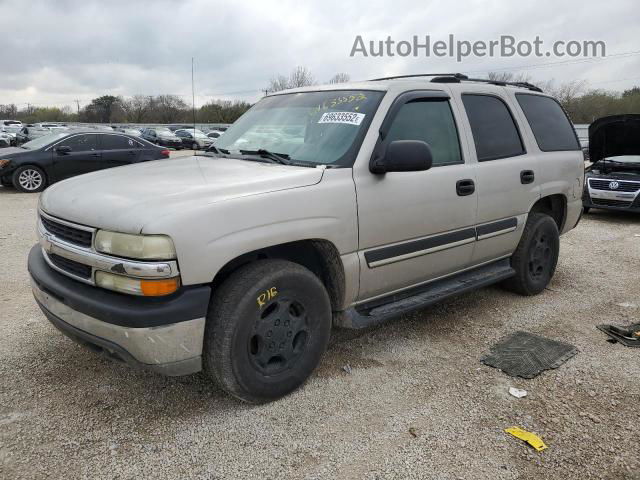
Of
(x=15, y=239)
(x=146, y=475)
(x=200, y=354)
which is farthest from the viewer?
(x=15, y=239)

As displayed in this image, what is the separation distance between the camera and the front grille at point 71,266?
2.58 meters

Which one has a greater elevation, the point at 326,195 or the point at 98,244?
the point at 326,195

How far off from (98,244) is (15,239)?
17.7ft

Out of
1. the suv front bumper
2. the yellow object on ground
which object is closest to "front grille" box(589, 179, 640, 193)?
the yellow object on ground

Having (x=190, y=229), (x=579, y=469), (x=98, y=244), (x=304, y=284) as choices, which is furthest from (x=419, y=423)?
(x=98, y=244)

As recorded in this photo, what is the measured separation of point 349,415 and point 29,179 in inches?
437

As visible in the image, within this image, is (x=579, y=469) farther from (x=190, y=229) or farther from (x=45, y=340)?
(x=45, y=340)

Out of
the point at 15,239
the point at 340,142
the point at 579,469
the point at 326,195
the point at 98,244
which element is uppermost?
the point at 340,142

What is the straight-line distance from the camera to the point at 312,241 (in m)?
3.00

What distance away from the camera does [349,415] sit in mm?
2826

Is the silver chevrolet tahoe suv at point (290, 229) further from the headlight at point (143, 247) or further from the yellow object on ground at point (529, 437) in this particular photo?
the yellow object on ground at point (529, 437)

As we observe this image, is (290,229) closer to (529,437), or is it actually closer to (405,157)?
(405,157)

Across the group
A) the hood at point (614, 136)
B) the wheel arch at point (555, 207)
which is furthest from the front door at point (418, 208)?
the hood at point (614, 136)

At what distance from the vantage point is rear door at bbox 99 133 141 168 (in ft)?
39.4
